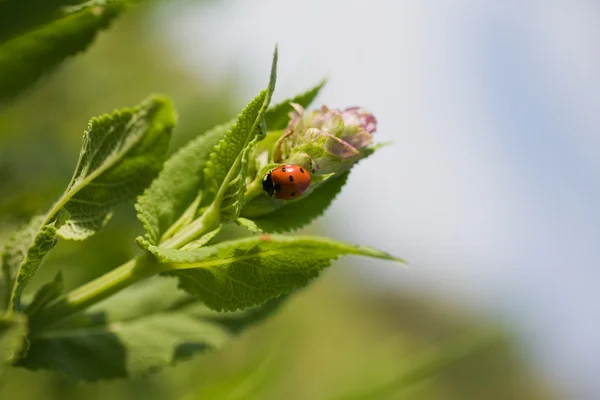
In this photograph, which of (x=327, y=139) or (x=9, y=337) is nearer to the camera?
(x=9, y=337)

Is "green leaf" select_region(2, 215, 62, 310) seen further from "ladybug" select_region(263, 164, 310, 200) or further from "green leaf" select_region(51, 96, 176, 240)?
"ladybug" select_region(263, 164, 310, 200)

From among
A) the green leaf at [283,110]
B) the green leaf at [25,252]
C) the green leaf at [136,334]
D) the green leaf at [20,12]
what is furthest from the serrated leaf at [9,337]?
the green leaf at [283,110]

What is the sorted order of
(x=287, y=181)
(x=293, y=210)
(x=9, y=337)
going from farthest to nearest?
(x=293, y=210)
(x=287, y=181)
(x=9, y=337)

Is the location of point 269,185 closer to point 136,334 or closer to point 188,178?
point 188,178

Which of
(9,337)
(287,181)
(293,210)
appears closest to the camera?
(9,337)

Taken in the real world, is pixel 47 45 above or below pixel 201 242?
above

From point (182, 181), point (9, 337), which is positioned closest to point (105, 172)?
point (182, 181)

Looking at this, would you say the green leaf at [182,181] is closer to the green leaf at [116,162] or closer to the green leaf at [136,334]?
the green leaf at [116,162]
